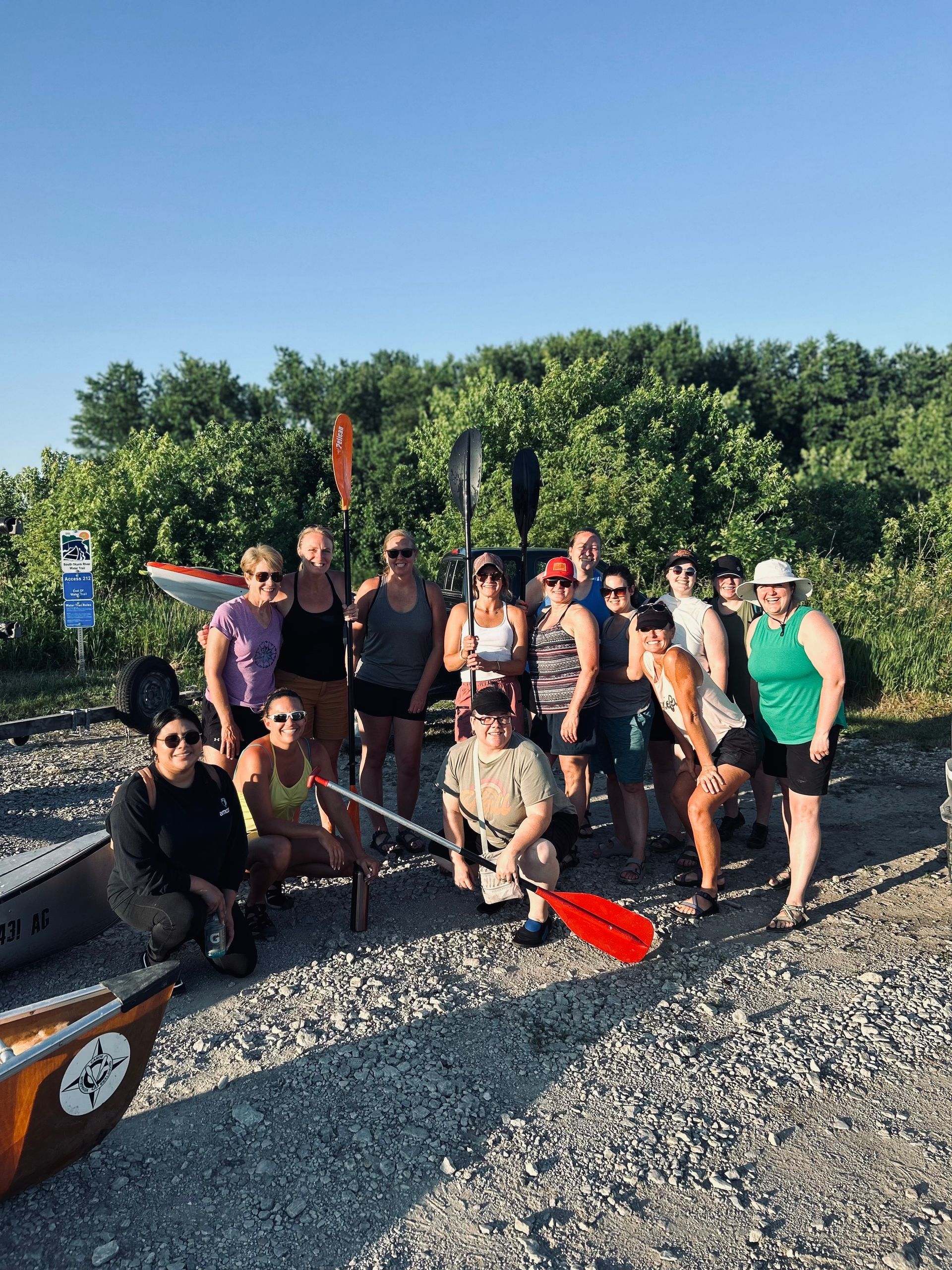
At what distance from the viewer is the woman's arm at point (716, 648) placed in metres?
5.44

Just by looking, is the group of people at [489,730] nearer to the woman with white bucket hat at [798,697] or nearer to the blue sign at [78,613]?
the woman with white bucket hat at [798,697]

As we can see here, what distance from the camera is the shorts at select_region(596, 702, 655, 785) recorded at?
5574 millimetres

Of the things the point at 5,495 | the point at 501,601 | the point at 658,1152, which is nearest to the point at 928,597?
the point at 501,601

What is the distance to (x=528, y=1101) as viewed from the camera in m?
3.40

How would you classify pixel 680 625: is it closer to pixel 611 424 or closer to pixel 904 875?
pixel 904 875

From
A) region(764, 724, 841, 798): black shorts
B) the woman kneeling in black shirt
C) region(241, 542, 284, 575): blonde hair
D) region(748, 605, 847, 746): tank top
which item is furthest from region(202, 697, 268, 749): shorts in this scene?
region(764, 724, 841, 798): black shorts

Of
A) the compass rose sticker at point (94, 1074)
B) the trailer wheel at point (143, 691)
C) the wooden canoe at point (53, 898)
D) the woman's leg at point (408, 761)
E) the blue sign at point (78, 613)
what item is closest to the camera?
the compass rose sticker at point (94, 1074)

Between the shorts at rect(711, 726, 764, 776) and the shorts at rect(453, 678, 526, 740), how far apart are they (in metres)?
1.18

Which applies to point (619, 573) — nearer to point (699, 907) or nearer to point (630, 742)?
point (630, 742)

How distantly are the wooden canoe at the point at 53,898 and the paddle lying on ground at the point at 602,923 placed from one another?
4.97ft

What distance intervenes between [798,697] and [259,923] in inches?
120

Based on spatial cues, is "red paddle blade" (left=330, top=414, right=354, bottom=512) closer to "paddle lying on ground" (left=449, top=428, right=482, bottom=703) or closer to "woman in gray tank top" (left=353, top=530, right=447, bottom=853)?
"woman in gray tank top" (left=353, top=530, right=447, bottom=853)

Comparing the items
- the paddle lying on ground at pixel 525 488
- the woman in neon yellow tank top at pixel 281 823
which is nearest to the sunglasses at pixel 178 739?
the woman in neon yellow tank top at pixel 281 823

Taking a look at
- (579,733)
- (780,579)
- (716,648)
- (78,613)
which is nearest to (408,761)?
(579,733)
